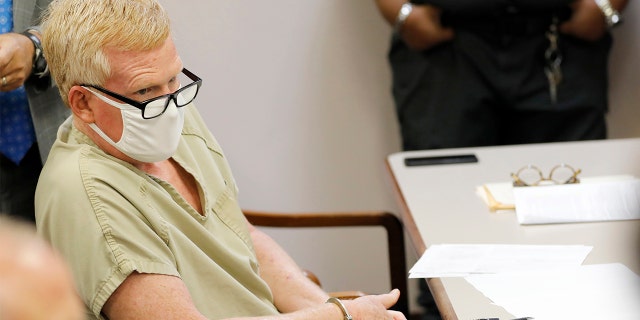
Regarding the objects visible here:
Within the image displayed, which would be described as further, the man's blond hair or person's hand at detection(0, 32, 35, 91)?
person's hand at detection(0, 32, 35, 91)

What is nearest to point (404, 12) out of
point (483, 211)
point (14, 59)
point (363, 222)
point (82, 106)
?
point (363, 222)

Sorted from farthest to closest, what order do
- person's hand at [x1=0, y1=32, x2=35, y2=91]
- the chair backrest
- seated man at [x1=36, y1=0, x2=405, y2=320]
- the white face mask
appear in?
the chair backrest < person's hand at [x1=0, y1=32, x2=35, y2=91] < the white face mask < seated man at [x1=36, y1=0, x2=405, y2=320]

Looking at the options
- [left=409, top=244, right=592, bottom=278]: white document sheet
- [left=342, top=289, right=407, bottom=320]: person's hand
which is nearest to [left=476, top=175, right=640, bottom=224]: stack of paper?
[left=409, top=244, right=592, bottom=278]: white document sheet

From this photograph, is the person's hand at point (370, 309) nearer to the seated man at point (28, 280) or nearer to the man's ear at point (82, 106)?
the man's ear at point (82, 106)

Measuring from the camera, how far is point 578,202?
7.34 feet

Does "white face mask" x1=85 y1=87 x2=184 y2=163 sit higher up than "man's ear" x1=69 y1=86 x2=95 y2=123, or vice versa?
"man's ear" x1=69 y1=86 x2=95 y2=123

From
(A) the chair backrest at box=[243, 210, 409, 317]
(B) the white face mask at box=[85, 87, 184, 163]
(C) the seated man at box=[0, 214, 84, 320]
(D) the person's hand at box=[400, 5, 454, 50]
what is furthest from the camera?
(D) the person's hand at box=[400, 5, 454, 50]

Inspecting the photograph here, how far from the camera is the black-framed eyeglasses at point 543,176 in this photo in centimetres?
238

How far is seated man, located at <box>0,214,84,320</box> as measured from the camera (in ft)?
1.96

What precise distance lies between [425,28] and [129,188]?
1.79m

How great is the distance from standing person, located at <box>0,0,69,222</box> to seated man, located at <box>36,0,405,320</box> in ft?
1.01

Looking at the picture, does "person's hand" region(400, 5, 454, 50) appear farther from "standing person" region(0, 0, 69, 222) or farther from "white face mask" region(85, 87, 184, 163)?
"white face mask" region(85, 87, 184, 163)

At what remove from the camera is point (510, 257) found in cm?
194

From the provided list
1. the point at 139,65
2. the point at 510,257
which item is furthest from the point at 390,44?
the point at 139,65
